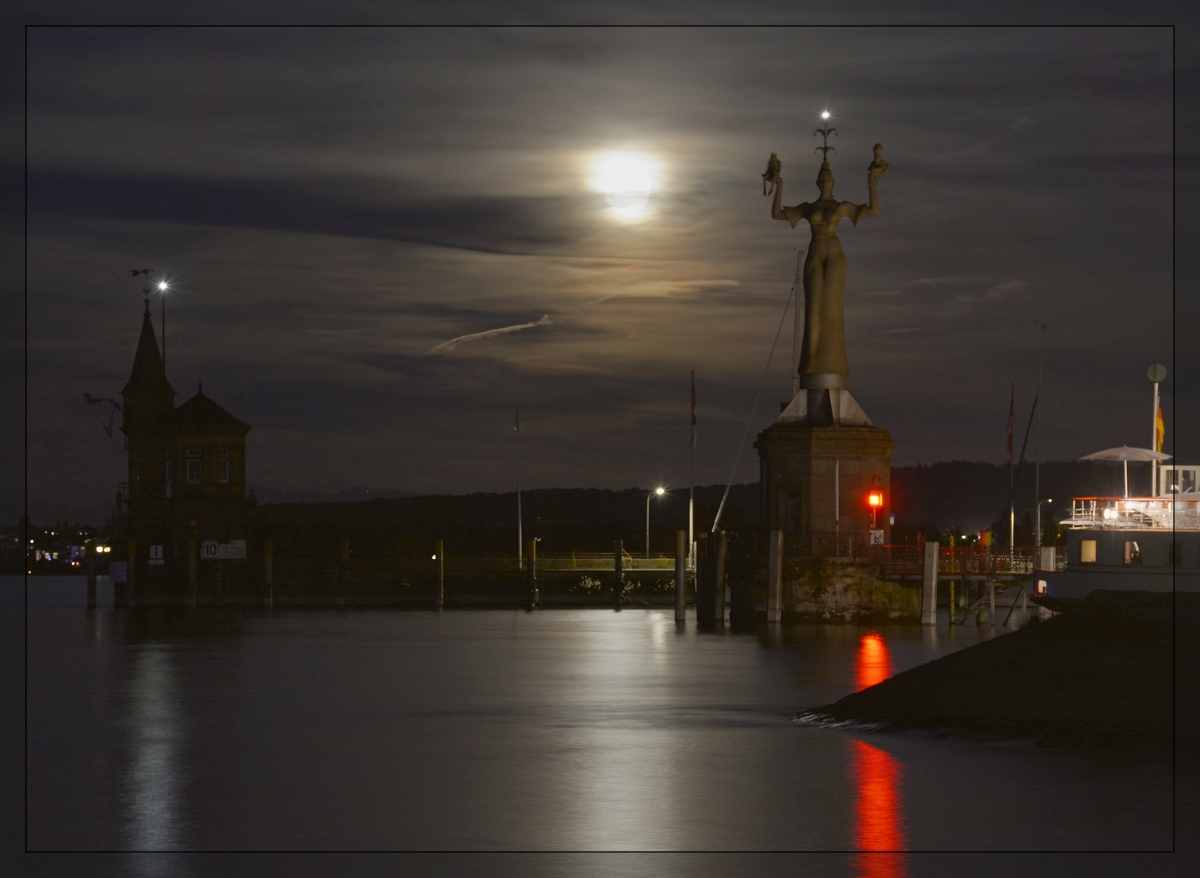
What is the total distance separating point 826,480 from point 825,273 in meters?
7.73

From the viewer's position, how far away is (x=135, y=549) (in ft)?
295

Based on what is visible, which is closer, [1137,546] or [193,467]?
[1137,546]

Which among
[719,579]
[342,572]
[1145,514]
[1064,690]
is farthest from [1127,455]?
[342,572]

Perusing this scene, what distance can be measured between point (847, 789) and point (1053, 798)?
10.3 ft

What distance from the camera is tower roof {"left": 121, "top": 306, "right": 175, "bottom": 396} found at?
306 ft

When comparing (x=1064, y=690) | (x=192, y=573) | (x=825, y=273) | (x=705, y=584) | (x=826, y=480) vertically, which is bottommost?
(x=1064, y=690)

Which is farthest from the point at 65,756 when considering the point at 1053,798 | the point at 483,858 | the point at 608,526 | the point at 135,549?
the point at 608,526

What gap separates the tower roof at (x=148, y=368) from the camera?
93188 millimetres

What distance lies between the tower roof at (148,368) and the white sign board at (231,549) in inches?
423

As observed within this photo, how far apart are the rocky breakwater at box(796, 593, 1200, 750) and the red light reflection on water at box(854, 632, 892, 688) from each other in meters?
9.44

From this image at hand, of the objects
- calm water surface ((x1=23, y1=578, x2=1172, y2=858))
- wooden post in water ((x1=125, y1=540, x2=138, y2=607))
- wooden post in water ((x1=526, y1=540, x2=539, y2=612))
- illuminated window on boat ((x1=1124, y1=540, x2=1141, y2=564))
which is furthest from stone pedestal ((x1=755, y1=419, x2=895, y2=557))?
wooden post in water ((x1=125, y1=540, x2=138, y2=607))

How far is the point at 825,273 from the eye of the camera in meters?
61.3

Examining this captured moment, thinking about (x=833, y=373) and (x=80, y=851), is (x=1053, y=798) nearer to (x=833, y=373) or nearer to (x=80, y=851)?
(x=80, y=851)

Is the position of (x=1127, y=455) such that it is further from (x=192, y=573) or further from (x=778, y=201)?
(x=192, y=573)
